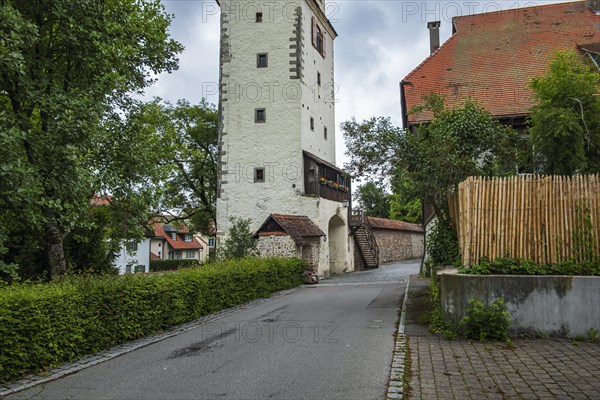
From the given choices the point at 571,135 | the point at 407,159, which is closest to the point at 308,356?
the point at 407,159

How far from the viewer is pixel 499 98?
19.1 metres

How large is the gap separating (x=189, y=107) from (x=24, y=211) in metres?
25.2

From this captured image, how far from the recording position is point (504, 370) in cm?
625

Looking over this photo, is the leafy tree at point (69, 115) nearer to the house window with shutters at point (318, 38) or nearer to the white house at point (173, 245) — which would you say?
the house window with shutters at point (318, 38)

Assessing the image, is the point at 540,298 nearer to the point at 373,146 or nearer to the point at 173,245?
the point at 373,146

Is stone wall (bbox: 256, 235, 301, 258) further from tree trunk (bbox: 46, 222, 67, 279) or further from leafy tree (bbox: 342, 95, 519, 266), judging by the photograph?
tree trunk (bbox: 46, 222, 67, 279)

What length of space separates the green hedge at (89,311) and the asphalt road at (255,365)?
597 mm

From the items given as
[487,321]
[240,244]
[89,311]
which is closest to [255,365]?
[89,311]

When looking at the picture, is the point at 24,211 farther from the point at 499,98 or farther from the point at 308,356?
the point at 499,98

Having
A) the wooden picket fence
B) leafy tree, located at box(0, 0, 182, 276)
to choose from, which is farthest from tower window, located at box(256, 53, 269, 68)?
the wooden picket fence

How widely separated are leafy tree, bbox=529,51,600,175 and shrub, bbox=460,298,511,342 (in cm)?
571

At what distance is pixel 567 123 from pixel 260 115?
18.0 meters

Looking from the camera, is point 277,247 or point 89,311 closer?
point 89,311

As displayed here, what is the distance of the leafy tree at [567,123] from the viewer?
464 inches
